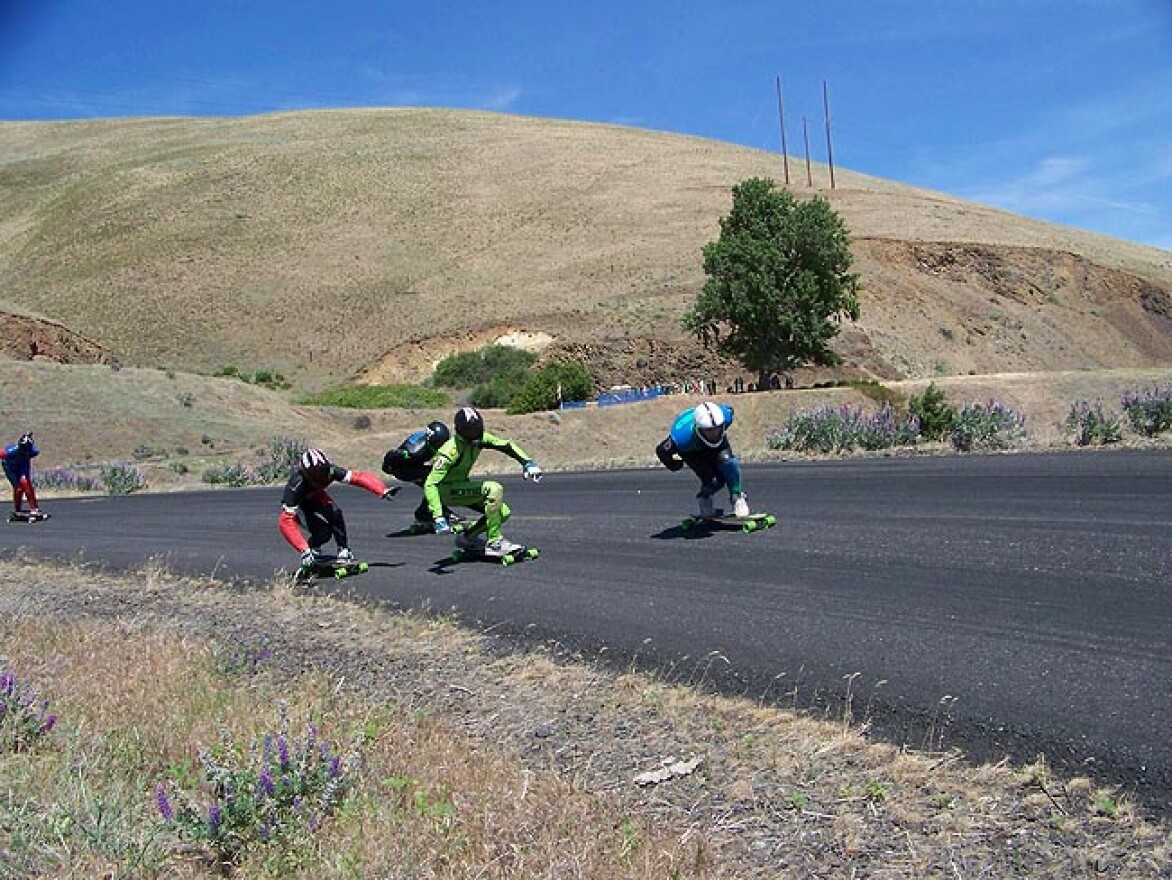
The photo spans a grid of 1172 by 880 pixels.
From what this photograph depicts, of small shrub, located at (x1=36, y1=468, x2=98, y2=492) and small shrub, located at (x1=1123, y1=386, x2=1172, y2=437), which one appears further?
small shrub, located at (x1=36, y1=468, x2=98, y2=492)

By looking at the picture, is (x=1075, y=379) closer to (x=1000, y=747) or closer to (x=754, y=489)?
(x=754, y=489)

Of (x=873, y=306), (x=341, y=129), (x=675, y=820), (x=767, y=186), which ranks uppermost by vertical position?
(x=341, y=129)

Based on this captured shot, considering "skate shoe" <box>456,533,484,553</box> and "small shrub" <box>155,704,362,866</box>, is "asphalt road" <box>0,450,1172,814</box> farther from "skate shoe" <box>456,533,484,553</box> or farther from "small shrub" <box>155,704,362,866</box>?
"small shrub" <box>155,704,362,866</box>

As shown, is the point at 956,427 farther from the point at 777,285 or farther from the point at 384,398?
the point at 384,398

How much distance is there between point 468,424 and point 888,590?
193 inches

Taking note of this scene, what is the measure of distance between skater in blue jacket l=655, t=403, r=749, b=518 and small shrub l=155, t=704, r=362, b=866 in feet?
24.7

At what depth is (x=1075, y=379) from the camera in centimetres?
4394

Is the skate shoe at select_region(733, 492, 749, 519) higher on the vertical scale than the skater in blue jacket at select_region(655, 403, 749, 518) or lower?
lower

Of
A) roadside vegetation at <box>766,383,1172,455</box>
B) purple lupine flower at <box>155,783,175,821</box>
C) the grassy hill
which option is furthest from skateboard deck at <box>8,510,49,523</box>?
the grassy hill

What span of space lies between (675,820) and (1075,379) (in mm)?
42921

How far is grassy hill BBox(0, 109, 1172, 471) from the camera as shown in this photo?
6744 centimetres

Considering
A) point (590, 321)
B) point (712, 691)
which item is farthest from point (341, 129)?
point (712, 691)

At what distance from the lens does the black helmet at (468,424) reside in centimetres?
1218

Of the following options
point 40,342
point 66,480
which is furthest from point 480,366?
point 66,480
